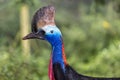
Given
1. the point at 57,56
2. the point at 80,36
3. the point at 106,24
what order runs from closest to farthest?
the point at 57,56, the point at 106,24, the point at 80,36

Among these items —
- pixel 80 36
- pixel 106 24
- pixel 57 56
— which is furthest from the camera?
pixel 80 36

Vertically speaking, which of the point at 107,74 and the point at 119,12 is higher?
the point at 119,12

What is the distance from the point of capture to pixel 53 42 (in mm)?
6469

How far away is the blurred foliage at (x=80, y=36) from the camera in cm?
984

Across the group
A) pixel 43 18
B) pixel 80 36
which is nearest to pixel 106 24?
pixel 80 36

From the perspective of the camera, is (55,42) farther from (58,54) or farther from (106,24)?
(106,24)

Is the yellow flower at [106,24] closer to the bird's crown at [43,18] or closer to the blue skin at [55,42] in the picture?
the bird's crown at [43,18]

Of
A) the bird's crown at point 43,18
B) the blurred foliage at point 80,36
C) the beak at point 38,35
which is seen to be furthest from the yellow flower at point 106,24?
the beak at point 38,35

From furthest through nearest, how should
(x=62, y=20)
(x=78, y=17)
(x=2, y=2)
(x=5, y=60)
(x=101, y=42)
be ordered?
(x=78, y=17) → (x=62, y=20) → (x=101, y=42) → (x=2, y=2) → (x=5, y=60)

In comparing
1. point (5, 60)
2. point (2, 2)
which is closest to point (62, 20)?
point (2, 2)

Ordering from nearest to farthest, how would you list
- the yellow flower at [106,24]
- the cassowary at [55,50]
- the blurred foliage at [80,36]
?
the cassowary at [55,50] → the blurred foliage at [80,36] → the yellow flower at [106,24]

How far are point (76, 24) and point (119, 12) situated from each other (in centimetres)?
119

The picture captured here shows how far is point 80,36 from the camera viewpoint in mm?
12086

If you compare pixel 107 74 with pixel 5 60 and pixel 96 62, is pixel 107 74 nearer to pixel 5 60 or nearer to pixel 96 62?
pixel 96 62
